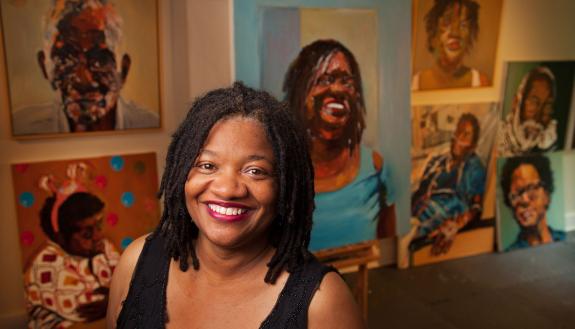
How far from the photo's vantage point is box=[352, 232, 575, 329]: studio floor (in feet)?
10.0

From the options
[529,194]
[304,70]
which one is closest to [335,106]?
[304,70]

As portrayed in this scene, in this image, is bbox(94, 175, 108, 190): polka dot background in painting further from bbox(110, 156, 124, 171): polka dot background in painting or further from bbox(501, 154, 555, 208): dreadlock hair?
bbox(501, 154, 555, 208): dreadlock hair

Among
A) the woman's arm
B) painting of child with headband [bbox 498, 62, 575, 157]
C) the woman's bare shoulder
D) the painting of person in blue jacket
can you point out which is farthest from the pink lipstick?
painting of child with headband [bbox 498, 62, 575, 157]

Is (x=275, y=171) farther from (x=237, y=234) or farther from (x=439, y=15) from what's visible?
(x=439, y=15)

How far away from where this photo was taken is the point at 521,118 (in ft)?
13.4

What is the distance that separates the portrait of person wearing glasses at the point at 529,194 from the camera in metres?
4.12

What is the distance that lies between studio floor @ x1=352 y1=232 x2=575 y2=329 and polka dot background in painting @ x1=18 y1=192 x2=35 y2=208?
1979mm

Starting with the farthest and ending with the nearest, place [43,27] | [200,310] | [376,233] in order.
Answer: [376,233], [43,27], [200,310]

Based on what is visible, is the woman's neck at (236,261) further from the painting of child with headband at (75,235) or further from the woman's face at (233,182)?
the painting of child with headband at (75,235)

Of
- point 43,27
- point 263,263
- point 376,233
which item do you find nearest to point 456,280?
point 376,233

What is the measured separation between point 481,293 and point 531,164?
134 cm

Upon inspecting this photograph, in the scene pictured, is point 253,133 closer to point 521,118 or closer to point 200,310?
point 200,310

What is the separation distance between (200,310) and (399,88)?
2168mm

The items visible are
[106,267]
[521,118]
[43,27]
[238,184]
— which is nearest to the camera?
[238,184]
